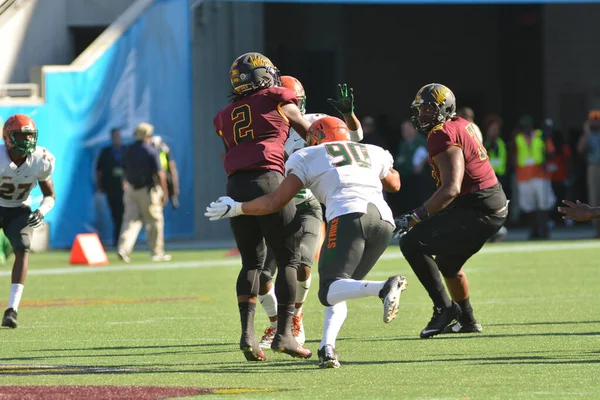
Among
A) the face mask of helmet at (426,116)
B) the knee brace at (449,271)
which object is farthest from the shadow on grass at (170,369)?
the face mask of helmet at (426,116)

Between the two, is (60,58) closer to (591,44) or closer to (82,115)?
(82,115)

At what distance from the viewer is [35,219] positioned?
433 inches

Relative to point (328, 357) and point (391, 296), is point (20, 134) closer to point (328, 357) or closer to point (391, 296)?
point (328, 357)

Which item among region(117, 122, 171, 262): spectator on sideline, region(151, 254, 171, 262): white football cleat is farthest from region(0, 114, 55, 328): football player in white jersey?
region(151, 254, 171, 262): white football cleat

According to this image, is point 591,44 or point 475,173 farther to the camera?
point 591,44

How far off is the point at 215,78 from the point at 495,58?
326 inches

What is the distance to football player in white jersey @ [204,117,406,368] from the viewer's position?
772 cm

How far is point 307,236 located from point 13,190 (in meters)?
3.22

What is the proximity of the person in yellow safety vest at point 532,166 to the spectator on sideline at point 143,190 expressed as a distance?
6556mm

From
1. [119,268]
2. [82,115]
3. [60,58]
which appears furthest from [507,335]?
[60,58]

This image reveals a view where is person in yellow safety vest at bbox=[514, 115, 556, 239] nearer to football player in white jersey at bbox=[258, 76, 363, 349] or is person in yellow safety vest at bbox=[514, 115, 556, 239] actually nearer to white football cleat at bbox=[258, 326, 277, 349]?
football player in white jersey at bbox=[258, 76, 363, 349]

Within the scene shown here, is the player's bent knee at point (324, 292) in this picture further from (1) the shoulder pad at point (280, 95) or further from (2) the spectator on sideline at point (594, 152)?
(2) the spectator on sideline at point (594, 152)

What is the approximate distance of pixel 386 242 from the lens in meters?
8.05

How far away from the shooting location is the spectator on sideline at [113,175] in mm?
22469
